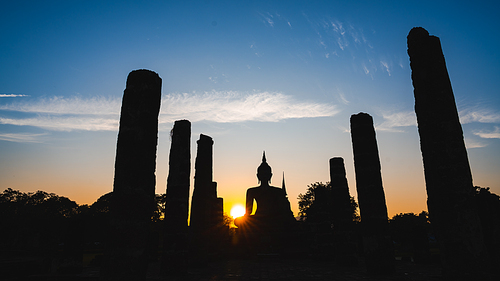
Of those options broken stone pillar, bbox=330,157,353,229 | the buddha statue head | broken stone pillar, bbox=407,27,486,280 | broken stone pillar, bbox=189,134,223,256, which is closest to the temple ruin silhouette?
broken stone pillar, bbox=407,27,486,280

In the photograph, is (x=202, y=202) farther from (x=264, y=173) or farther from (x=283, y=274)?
(x=264, y=173)

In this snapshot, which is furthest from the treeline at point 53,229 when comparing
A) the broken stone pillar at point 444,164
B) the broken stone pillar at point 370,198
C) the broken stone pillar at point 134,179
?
the broken stone pillar at point 370,198

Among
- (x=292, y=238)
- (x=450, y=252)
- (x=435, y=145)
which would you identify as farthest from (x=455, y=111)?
(x=292, y=238)

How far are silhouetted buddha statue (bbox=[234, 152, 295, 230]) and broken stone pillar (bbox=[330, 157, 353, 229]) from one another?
626 centimetres

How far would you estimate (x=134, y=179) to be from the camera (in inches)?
252

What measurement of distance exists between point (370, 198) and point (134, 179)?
773 centimetres

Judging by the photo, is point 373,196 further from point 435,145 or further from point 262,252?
point 262,252

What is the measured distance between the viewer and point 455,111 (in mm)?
6754

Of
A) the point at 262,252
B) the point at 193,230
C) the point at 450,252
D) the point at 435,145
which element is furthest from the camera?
the point at 262,252

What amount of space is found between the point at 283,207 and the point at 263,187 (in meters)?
2.14

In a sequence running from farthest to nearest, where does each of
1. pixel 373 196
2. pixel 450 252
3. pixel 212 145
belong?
pixel 212 145, pixel 373 196, pixel 450 252

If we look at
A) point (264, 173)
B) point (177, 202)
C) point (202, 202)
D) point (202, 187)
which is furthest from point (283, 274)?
point (264, 173)

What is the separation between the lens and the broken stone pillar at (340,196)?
14141mm

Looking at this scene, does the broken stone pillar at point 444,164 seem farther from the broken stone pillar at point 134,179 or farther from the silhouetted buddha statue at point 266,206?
the silhouetted buddha statue at point 266,206
